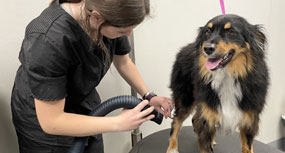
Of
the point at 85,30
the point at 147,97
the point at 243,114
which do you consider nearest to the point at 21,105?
the point at 85,30

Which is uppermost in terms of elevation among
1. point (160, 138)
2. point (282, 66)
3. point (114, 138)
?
point (282, 66)

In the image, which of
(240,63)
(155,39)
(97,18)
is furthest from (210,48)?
(155,39)

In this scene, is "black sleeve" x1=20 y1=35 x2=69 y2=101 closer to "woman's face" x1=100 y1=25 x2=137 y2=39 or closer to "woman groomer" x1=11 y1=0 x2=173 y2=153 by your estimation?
"woman groomer" x1=11 y1=0 x2=173 y2=153

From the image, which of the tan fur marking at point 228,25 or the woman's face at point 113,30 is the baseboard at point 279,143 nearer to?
the tan fur marking at point 228,25

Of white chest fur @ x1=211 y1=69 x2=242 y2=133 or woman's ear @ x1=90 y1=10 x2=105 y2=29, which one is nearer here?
woman's ear @ x1=90 y1=10 x2=105 y2=29

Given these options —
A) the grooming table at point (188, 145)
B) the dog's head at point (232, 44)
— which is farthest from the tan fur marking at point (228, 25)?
the grooming table at point (188, 145)

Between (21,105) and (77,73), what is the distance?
1.25ft

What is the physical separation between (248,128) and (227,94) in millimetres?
229

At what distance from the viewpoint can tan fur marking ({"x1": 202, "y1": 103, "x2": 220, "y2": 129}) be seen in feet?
4.39

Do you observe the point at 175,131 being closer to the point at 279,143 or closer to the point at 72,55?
the point at 72,55

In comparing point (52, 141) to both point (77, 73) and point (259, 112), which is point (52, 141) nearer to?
point (77, 73)

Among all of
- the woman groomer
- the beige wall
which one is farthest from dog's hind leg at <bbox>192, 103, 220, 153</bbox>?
the beige wall

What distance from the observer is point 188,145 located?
5.93 feet

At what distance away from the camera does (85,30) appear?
1.13 meters
